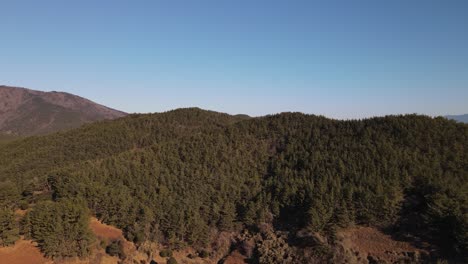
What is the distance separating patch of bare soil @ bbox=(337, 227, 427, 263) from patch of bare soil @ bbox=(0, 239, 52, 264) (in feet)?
145

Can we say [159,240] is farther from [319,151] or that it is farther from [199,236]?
[319,151]

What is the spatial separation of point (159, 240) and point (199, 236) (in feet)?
22.9

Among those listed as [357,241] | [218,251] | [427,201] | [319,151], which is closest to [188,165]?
[218,251]

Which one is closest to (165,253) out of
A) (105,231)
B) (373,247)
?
(105,231)

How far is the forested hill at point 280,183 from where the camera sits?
2003 inches

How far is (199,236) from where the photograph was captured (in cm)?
5388

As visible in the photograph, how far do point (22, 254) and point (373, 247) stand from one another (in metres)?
51.9

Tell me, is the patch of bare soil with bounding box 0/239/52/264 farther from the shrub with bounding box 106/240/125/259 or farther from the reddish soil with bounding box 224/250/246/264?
the reddish soil with bounding box 224/250/246/264

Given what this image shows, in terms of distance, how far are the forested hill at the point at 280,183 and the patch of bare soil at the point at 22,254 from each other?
163cm

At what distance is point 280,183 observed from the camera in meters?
63.0

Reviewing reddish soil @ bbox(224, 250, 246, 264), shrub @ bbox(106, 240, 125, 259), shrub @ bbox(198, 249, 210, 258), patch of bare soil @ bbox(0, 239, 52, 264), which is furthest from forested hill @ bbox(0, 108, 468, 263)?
reddish soil @ bbox(224, 250, 246, 264)

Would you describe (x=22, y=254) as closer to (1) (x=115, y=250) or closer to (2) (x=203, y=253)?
(1) (x=115, y=250)

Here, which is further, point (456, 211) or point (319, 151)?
point (319, 151)

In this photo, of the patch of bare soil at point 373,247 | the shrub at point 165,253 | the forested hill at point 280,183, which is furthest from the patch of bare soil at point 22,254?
the patch of bare soil at point 373,247
